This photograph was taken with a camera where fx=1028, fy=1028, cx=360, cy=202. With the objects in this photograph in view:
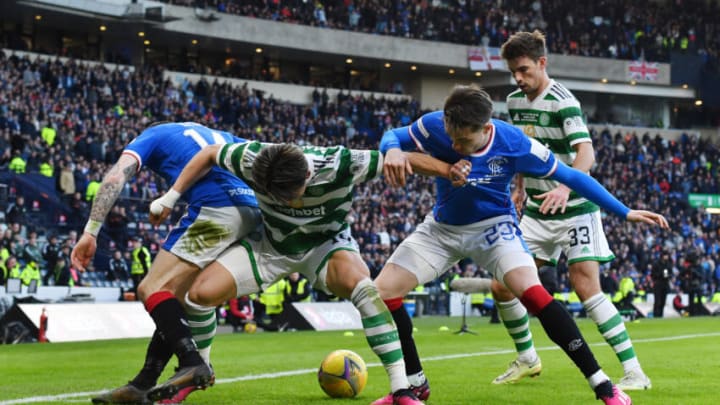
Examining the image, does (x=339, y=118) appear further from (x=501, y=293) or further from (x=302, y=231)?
(x=302, y=231)

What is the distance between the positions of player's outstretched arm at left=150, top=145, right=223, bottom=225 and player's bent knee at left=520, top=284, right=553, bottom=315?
7.40ft

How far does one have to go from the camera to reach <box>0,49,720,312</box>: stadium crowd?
25.0m

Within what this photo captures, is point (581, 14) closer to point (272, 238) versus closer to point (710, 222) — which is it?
point (710, 222)

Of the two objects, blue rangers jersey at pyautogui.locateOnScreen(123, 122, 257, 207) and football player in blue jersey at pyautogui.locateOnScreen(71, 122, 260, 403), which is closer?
football player in blue jersey at pyautogui.locateOnScreen(71, 122, 260, 403)

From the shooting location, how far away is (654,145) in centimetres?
5341

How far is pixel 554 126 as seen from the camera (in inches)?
333

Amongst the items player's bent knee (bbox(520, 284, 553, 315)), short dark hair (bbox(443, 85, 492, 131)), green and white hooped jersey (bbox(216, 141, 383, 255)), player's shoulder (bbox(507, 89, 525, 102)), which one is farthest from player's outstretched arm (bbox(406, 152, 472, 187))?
player's shoulder (bbox(507, 89, 525, 102))

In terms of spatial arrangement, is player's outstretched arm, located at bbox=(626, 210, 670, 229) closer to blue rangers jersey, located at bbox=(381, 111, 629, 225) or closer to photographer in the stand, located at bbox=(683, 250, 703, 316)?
blue rangers jersey, located at bbox=(381, 111, 629, 225)

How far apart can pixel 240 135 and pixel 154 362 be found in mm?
30577

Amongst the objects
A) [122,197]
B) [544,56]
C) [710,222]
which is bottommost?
[710,222]

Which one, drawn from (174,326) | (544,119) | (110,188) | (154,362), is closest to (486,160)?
(544,119)

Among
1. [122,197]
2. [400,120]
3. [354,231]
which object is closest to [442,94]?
[400,120]

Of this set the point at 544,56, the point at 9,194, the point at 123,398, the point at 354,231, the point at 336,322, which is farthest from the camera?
the point at 354,231

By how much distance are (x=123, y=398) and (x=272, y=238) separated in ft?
4.84
